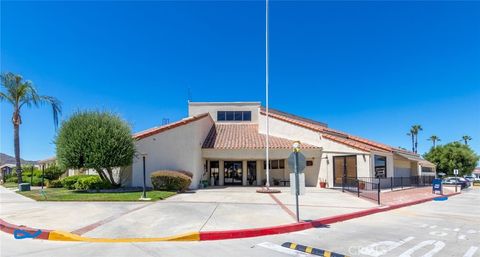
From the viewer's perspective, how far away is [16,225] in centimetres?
926

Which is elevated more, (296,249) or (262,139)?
(262,139)

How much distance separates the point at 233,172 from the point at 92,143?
1225 centimetres

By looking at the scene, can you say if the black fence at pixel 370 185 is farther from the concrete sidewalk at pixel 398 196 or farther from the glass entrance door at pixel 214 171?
the glass entrance door at pixel 214 171

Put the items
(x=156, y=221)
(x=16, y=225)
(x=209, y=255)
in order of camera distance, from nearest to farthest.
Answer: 1. (x=209, y=255)
2. (x=16, y=225)
3. (x=156, y=221)

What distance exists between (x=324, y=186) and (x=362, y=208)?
10.4 meters

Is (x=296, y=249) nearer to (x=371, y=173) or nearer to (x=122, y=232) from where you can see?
(x=122, y=232)

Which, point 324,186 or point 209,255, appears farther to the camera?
point 324,186

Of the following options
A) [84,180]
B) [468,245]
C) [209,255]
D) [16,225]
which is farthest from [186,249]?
[84,180]

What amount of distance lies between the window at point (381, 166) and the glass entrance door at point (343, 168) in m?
1.97

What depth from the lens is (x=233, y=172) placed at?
89.6ft

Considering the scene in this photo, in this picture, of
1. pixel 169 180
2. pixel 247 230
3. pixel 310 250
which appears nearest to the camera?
pixel 310 250

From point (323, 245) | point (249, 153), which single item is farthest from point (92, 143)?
point (323, 245)

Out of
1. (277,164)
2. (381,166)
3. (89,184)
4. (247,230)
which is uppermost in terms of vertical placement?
(277,164)

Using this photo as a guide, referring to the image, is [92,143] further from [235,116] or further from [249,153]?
[235,116]
